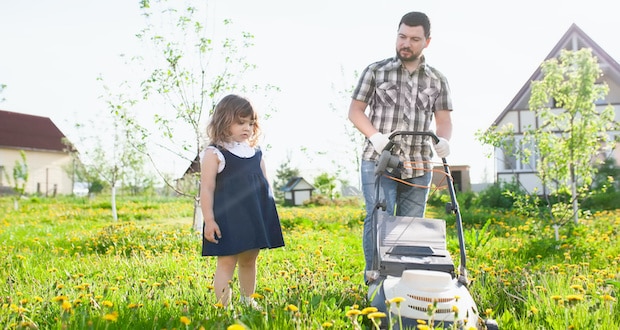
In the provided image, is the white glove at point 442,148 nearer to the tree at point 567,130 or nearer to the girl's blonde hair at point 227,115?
the girl's blonde hair at point 227,115

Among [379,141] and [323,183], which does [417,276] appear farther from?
[323,183]

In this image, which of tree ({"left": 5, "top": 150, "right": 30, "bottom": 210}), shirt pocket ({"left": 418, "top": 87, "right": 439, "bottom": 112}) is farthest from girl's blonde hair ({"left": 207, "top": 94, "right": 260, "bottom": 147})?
tree ({"left": 5, "top": 150, "right": 30, "bottom": 210})

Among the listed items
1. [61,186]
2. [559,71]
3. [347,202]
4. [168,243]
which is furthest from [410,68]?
[61,186]

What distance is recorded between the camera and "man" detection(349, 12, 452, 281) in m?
3.83

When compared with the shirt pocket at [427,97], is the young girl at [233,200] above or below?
below

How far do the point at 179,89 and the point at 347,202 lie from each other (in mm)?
13734

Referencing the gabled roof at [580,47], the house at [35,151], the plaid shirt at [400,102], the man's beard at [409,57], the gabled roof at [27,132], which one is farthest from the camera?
the gabled roof at [27,132]

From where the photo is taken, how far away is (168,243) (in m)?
6.48

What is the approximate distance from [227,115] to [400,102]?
1195mm

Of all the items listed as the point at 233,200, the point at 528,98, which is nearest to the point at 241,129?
the point at 233,200

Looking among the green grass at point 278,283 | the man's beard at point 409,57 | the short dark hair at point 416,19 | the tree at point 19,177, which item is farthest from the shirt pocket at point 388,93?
the tree at point 19,177

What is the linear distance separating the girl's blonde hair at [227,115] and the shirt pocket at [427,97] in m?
1.18

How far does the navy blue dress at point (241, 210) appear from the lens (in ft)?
11.2

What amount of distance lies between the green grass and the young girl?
9.2 inches
